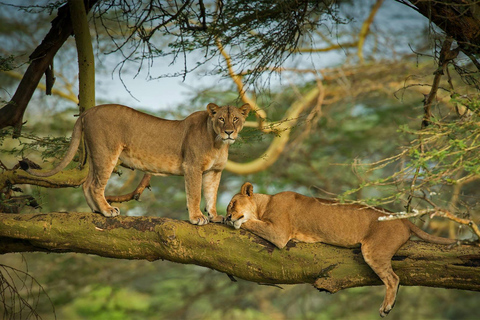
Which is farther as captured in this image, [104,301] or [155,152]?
[104,301]

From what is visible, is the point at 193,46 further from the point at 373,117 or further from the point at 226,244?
the point at 373,117

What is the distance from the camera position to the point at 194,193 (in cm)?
425

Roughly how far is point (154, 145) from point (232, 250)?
0.98m

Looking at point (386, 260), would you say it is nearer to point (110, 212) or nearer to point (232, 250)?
point (232, 250)

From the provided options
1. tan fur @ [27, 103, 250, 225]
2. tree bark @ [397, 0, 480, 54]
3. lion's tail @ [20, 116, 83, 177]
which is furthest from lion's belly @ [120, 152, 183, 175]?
tree bark @ [397, 0, 480, 54]

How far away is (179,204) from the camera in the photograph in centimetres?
1239

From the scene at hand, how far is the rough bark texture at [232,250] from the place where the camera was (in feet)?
12.4

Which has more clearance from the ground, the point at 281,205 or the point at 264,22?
the point at 264,22

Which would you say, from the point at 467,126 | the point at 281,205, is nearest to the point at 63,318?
the point at 281,205

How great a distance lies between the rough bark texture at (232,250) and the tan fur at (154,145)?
7.5 inches

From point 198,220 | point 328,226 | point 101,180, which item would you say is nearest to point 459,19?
point 328,226

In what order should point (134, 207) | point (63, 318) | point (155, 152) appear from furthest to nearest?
point (63, 318) → point (134, 207) → point (155, 152)

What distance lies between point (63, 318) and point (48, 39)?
9.88 m

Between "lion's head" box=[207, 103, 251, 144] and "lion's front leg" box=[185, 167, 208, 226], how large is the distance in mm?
324
